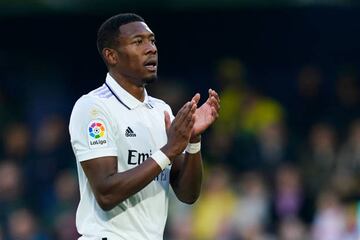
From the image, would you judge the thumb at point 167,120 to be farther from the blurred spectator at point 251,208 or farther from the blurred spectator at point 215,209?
the blurred spectator at point 215,209

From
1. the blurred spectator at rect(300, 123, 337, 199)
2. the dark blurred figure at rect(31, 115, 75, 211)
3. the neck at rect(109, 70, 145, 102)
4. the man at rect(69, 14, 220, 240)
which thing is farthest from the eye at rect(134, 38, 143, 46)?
the dark blurred figure at rect(31, 115, 75, 211)

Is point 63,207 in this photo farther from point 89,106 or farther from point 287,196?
point 89,106

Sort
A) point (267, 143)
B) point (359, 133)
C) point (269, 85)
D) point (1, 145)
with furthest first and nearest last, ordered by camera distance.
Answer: point (269, 85) → point (1, 145) → point (267, 143) → point (359, 133)

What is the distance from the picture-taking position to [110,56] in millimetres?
6125

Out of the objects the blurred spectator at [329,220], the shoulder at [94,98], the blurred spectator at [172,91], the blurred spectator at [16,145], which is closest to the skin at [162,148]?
the shoulder at [94,98]

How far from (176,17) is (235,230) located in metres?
5.08

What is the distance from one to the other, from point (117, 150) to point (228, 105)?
8.69 metres

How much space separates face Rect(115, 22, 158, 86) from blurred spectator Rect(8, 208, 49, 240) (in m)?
6.54

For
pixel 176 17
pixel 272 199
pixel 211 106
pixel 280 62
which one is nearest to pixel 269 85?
pixel 280 62

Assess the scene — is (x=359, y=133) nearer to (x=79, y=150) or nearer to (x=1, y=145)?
(x=1, y=145)

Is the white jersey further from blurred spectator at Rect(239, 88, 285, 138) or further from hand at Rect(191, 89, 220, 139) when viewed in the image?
blurred spectator at Rect(239, 88, 285, 138)

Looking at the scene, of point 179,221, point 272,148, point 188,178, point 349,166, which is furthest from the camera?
point 272,148

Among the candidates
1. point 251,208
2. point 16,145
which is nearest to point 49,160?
point 16,145

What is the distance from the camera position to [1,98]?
15.5 meters
